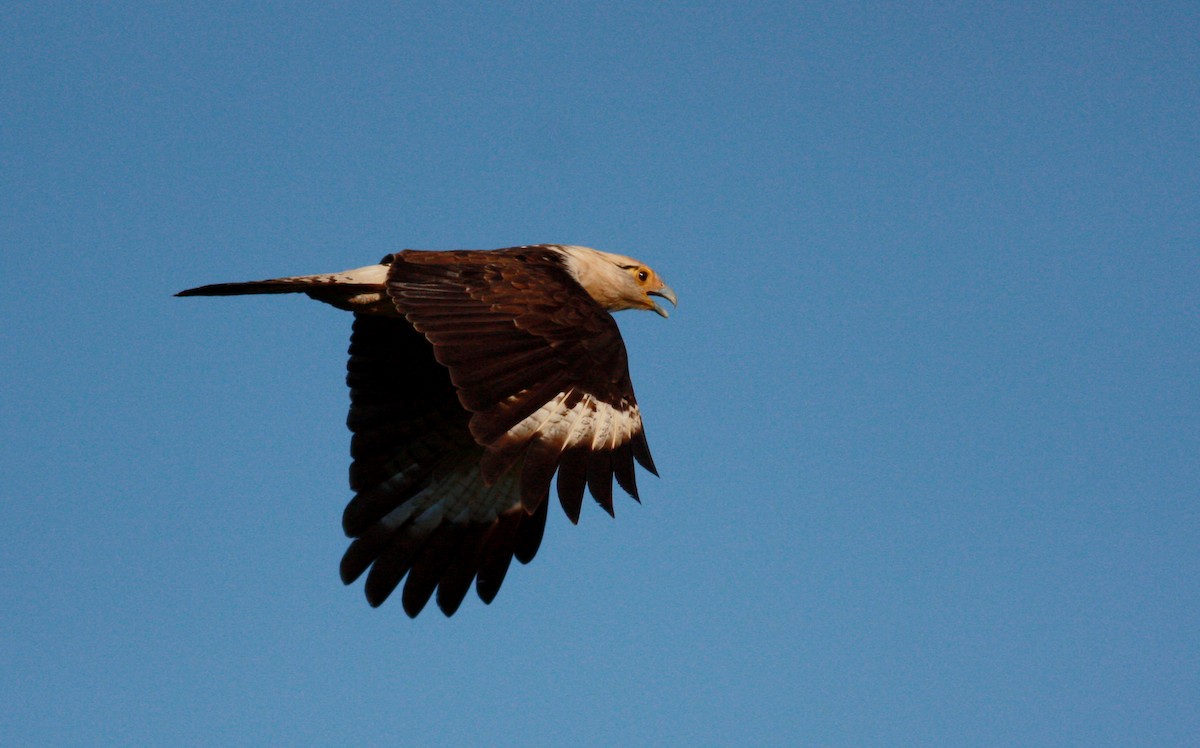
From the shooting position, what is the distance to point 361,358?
7555mm

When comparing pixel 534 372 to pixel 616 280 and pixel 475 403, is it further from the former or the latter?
pixel 616 280

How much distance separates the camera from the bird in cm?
555

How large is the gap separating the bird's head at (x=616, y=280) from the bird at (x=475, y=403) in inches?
0.5

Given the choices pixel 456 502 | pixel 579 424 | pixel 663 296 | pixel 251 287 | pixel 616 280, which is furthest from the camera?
pixel 663 296

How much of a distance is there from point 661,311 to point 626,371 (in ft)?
8.78

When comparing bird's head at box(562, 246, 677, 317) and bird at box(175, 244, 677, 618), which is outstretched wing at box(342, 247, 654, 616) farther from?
bird's head at box(562, 246, 677, 317)

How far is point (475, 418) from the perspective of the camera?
17.8 ft

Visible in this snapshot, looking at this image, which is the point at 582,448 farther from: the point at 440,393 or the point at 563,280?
the point at 440,393

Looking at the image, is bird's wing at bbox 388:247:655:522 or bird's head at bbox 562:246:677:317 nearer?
bird's wing at bbox 388:247:655:522

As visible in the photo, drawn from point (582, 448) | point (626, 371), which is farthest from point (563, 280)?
point (582, 448)

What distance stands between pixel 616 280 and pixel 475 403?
9.98 ft

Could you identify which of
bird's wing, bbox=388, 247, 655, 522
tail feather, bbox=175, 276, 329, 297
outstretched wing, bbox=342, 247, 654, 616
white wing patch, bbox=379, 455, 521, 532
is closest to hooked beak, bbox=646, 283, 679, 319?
outstretched wing, bbox=342, 247, 654, 616

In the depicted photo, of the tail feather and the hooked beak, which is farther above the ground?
the hooked beak

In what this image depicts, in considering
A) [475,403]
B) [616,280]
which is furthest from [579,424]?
[616,280]
